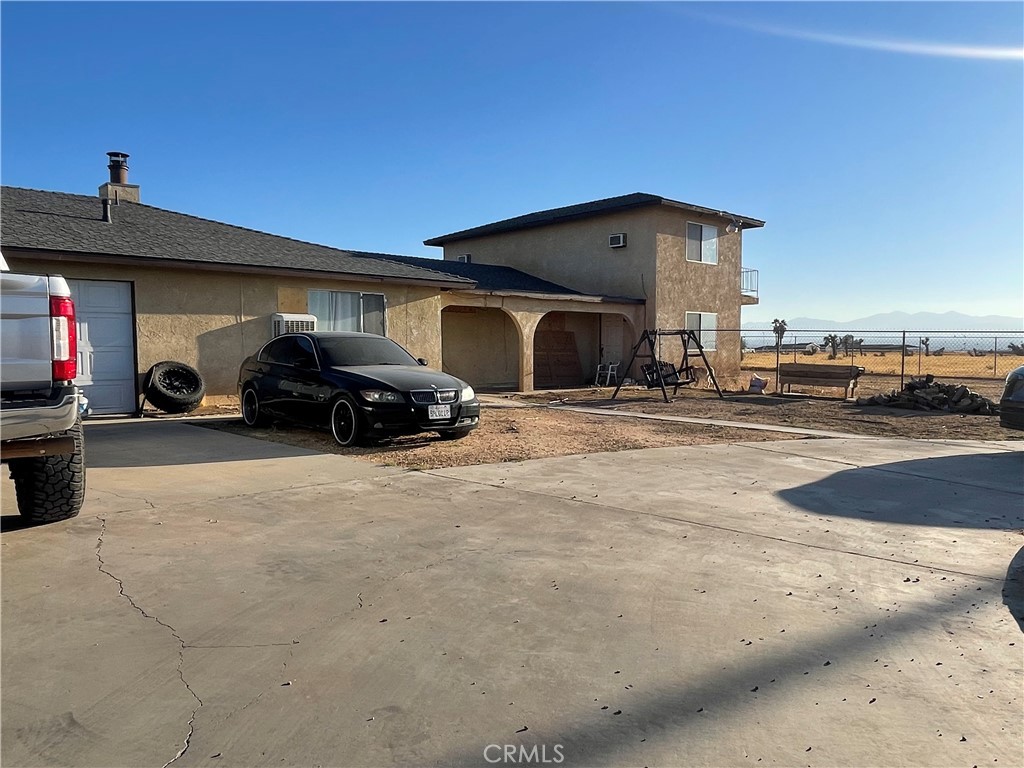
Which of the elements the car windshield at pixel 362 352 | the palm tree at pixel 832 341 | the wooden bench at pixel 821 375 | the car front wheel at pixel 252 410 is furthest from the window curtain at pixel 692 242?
the car front wheel at pixel 252 410

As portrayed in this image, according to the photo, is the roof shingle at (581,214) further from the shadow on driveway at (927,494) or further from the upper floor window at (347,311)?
the shadow on driveway at (927,494)

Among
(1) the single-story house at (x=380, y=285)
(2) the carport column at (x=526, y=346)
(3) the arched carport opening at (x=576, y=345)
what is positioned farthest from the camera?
(3) the arched carport opening at (x=576, y=345)

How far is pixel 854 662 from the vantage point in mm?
2963

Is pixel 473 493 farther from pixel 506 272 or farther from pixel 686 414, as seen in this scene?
pixel 506 272

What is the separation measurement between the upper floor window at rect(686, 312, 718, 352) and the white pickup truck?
20925 mm

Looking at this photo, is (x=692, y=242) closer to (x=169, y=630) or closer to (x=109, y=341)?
(x=109, y=341)

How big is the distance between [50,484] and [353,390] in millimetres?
4010

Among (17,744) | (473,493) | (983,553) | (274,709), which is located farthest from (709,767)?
(473,493)

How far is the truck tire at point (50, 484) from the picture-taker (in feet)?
15.3

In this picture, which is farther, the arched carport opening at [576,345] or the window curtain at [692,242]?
the window curtain at [692,242]

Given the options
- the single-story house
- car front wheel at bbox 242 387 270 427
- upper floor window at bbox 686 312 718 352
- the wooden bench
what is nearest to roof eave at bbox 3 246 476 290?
the single-story house

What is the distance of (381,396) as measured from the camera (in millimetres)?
8359

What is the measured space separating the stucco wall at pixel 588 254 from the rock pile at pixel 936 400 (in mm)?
8374

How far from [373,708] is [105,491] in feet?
15.2
